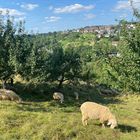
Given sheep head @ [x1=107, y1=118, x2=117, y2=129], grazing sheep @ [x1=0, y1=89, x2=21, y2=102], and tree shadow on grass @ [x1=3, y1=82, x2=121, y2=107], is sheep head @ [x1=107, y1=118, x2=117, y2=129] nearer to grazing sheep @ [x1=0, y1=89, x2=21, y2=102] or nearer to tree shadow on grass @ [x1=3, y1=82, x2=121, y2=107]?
grazing sheep @ [x1=0, y1=89, x2=21, y2=102]

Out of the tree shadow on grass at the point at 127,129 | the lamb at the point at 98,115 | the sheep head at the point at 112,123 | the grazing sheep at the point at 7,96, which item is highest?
the grazing sheep at the point at 7,96

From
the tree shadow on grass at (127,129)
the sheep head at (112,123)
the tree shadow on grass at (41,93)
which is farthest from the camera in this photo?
the tree shadow on grass at (41,93)

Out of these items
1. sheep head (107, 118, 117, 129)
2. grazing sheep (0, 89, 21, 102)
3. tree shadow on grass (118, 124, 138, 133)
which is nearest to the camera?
sheep head (107, 118, 117, 129)

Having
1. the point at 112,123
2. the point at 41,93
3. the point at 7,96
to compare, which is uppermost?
the point at 7,96

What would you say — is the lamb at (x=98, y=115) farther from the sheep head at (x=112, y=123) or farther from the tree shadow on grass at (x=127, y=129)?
the tree shadow on grass at (x=127, y=129)

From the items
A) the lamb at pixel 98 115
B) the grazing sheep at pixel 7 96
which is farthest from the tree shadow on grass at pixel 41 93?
the lamb at pixel 98 115

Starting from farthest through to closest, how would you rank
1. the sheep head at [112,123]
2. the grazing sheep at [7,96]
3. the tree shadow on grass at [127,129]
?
the grazing sheep at [7,96]
the tree shadow on grass at [127,129]
the sheep head at [112,123]

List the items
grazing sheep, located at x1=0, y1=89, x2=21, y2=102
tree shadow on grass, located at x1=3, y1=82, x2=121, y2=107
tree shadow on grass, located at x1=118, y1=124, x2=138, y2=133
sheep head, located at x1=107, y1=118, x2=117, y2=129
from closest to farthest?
sheep head, located at x1=107, y1=118, x2=117, y2=129 → tree shadow on grass, located at x1=118, y1=124, x2=138, y2=133 → grazing sheep, located at x1=0, y1=89, x2=21, y2=102 → tree shadow on grass, located at x1=3, y1=82, x2=121, y2=107

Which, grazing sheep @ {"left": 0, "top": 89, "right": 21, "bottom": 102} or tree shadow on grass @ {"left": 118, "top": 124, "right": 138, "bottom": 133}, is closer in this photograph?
tree shadow on grass @ {"left": 118, "top": 124, "right": 138, "bottom": 133}

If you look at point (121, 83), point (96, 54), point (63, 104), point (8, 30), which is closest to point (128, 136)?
point (121, 83)

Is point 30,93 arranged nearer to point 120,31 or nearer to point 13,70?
point 13,70

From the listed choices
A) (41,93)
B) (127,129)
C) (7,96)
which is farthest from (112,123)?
(41,93)

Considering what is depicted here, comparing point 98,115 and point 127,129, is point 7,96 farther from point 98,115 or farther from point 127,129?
point 127,129

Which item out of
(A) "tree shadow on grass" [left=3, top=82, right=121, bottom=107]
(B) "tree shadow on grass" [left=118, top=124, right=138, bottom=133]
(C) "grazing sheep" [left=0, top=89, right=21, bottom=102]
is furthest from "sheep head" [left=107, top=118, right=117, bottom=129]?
(A) "tree shadow on grass" [left=3, top=82, right=121, bottom=107]
